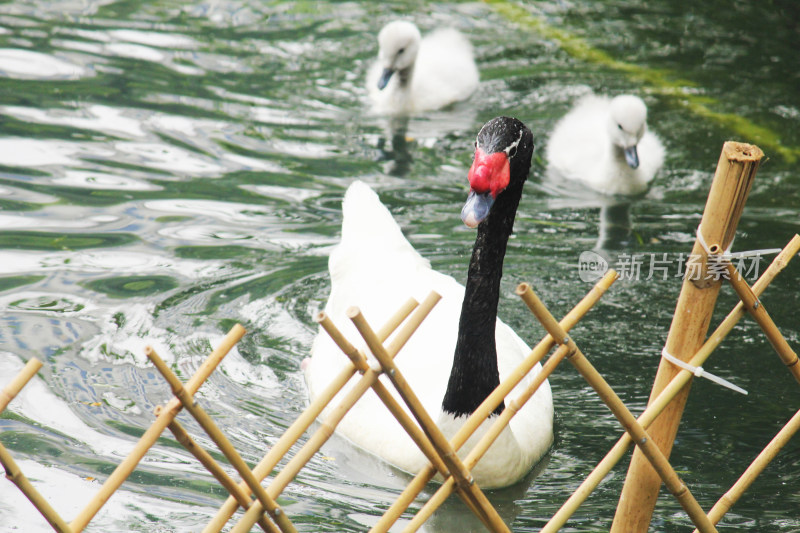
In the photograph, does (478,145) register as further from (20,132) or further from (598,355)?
(20,132)

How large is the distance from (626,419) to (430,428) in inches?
22.9

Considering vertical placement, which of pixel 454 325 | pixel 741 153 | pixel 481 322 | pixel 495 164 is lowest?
pixel 454 325

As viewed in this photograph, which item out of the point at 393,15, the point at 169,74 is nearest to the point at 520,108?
the point at 393,15

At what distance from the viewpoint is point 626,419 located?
2.75 meters

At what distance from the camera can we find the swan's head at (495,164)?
336 cm

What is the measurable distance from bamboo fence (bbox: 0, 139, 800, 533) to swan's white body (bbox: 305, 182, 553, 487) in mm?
801

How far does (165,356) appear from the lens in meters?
4.62

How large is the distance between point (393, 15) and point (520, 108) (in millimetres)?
2420

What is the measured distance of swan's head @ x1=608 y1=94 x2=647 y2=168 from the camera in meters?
6.62

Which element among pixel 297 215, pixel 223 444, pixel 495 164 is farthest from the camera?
pixel 297 215

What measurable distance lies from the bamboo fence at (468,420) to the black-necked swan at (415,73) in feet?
16.9

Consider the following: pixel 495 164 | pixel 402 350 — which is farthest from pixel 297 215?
pixel 495 164

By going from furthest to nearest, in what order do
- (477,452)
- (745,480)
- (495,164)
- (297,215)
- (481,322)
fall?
(297,215) < (481,322) < (495,164) < (745,480) < (477,452)

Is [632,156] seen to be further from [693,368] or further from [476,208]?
[693,368]
